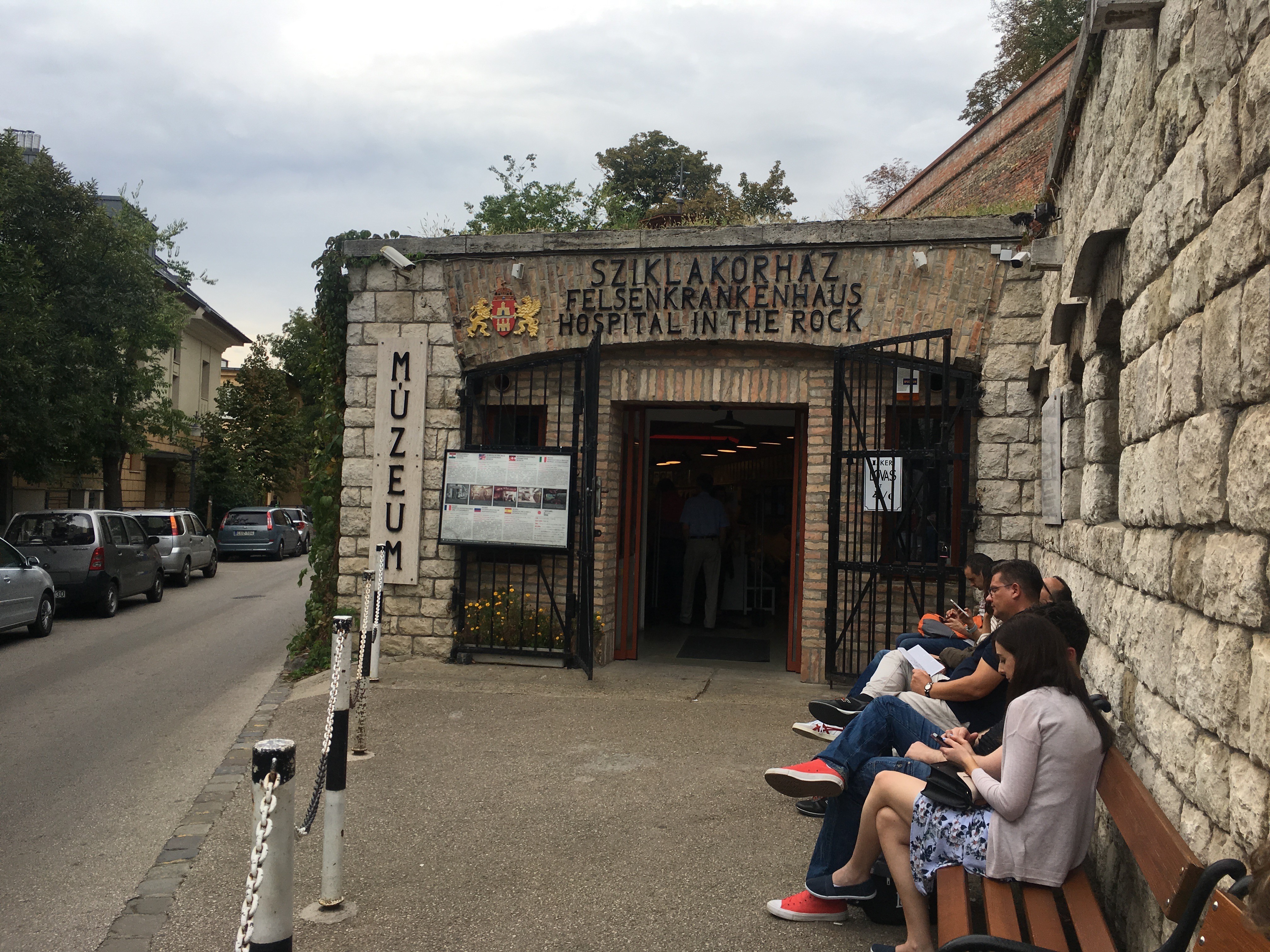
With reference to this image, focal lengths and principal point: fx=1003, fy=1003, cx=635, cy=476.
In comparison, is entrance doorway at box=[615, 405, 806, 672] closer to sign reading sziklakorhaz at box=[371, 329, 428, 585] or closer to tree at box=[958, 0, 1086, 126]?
sign reading sziklakorhaz at box=[371, 329, 428, 585]

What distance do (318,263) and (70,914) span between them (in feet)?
22.1

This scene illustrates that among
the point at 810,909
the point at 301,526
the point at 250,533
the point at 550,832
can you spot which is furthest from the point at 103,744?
the point at 301,526

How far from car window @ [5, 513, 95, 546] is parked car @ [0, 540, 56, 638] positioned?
1634 millimetres

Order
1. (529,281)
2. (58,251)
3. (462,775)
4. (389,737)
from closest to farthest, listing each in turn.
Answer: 1. (462,775)
2. (389,737)
3. (529,281)
4. (58,251)

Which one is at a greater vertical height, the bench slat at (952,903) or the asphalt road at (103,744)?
the bench slat at (952,903)

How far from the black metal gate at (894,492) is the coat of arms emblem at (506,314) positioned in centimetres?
280

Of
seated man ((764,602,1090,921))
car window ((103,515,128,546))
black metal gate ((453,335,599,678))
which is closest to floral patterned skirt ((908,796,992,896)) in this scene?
seated man ((764,602,1090,921))

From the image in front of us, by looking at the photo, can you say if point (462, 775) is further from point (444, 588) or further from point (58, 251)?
point (58, 251)

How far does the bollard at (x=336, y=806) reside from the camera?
403 centimetres

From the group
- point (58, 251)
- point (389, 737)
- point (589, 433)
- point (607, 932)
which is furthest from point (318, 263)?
point (58, 251)

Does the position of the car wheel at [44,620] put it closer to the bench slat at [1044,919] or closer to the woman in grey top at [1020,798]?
the woman in grey top at [1020,798]

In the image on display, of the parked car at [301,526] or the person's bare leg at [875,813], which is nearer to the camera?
the person's bare leg at [875,813]

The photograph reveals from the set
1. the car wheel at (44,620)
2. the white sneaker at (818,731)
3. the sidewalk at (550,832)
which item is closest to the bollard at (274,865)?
the sidewalk at (550,832)

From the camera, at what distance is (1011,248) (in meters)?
8.08
